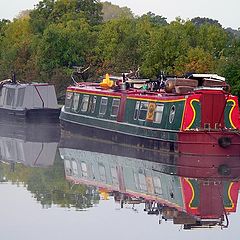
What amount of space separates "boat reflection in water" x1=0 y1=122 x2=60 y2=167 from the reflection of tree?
2.93ft

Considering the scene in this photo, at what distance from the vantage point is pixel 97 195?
858 inches

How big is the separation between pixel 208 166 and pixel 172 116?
9.95 feet

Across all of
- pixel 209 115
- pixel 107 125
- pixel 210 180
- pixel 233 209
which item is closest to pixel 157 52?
pixel 107 125

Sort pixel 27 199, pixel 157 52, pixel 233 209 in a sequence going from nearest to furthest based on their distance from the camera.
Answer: pixel 233 209 < pixel 27 199 < pixel 157 52

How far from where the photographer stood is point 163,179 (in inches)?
931

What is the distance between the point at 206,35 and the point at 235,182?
976 inches

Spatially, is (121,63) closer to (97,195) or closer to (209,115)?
(209,115)

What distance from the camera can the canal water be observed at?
57.1 feet

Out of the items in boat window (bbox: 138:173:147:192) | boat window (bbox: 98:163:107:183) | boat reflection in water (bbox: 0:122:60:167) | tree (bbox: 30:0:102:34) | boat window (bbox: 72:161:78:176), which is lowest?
boat reflection in water (bbox: 0:122:60:167)

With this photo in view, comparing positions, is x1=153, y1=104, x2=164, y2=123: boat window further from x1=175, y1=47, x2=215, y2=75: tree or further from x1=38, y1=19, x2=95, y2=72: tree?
x1=38, y1=19, x2=95, y2=72: tree

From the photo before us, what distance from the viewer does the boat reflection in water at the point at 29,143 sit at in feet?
94.5

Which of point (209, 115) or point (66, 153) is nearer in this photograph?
point (209, 115)

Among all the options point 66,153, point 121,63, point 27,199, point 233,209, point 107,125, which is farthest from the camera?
point 121,63

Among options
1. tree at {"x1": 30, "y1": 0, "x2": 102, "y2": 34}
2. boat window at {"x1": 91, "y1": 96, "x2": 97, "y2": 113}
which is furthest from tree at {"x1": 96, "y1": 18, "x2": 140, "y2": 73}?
boat window at {"x1": 91, "y1": 96, "x2": 97, "y2": 113}
